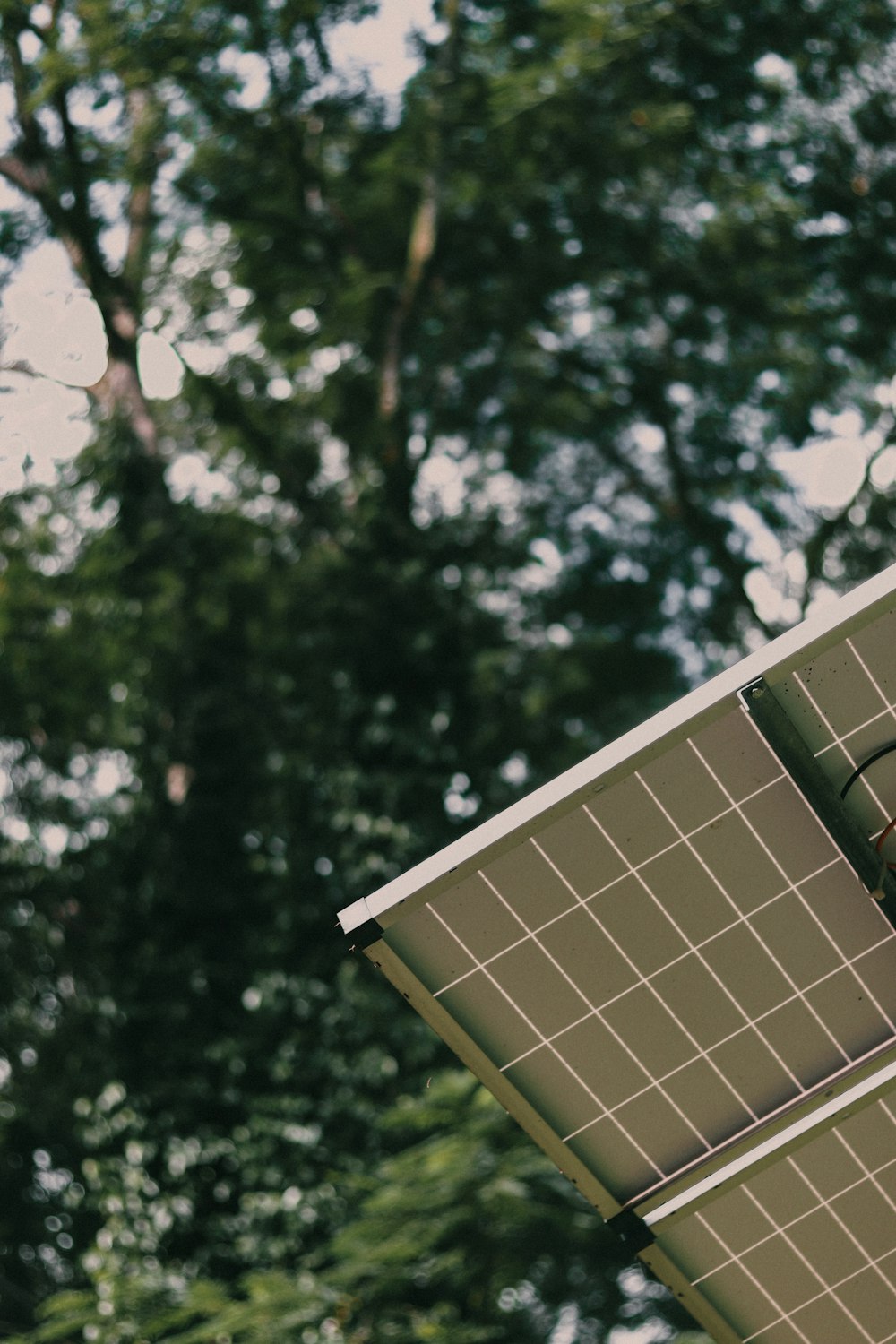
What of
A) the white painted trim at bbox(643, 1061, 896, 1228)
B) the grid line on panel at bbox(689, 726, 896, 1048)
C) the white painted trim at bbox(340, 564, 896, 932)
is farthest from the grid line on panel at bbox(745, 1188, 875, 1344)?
the white painted trim at bbox(340, 564, 896, 932)

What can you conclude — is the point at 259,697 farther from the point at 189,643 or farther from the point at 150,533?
the point at 150,533

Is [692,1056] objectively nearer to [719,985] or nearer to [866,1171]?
[719,985]

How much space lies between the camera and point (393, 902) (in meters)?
2.81

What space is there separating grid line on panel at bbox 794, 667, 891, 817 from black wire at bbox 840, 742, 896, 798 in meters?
0.01

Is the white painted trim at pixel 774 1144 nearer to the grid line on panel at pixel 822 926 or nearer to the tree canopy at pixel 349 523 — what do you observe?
the grid line on panel at pixel 822 926

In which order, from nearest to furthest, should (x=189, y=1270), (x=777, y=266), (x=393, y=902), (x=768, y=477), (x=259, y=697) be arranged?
(x=393, y=902) → (x=189, y=1270) → (x=259, y=697) → (x=777, y=266) → (x=768, y=477)

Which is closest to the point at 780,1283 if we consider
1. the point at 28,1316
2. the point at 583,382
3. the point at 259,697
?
the point at 259,697

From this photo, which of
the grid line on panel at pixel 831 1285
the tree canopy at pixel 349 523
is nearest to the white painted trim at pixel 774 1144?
the grid line on panel at pixel 831 1285

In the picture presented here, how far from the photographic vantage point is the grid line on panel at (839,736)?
283 cm

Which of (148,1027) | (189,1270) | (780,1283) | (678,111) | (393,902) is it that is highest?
(393,902)

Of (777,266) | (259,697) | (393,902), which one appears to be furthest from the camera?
(777,266)

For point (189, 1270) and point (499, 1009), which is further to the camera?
point (189, 1270)

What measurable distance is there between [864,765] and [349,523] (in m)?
9.19

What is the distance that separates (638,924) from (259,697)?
9.05 m
